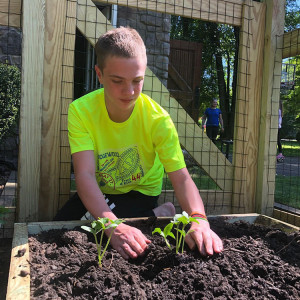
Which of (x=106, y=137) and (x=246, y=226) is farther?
(x=106, y=137)

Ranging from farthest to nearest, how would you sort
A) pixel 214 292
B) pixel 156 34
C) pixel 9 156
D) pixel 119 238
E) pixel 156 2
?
pixel 156 34, pixel 9 156, pixel 156 2, pixel 119 238, pixel 214 292

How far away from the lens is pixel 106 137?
2125 millimetres

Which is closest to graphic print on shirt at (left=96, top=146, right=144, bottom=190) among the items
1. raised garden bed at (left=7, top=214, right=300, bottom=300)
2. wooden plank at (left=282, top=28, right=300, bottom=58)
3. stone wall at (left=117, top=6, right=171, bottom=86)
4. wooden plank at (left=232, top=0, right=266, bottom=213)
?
raised garden bed at (left=7, top=214, right=300, bottom=300)

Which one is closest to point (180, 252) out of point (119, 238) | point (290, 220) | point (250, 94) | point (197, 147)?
point (119, 238)

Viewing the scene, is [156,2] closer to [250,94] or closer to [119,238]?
[250,94]

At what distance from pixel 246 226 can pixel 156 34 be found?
217 inches

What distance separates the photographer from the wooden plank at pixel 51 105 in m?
2.18

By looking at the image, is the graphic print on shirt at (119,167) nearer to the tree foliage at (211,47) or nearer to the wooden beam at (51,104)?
the wooden beam at (51,104)

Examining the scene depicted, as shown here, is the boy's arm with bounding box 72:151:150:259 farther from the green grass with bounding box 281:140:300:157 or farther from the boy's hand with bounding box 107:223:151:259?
the green grass with bounding box 281:140:300:157

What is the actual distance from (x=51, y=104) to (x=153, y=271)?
1.36 meters

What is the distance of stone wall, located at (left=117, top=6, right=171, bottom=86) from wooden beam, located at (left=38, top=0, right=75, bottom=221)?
14.2 feet

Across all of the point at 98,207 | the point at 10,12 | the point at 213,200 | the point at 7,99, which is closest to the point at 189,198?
the point at 98,207

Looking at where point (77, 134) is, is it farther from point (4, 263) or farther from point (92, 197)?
point (4, 263)

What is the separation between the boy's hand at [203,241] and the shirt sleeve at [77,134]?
0.76 meters
